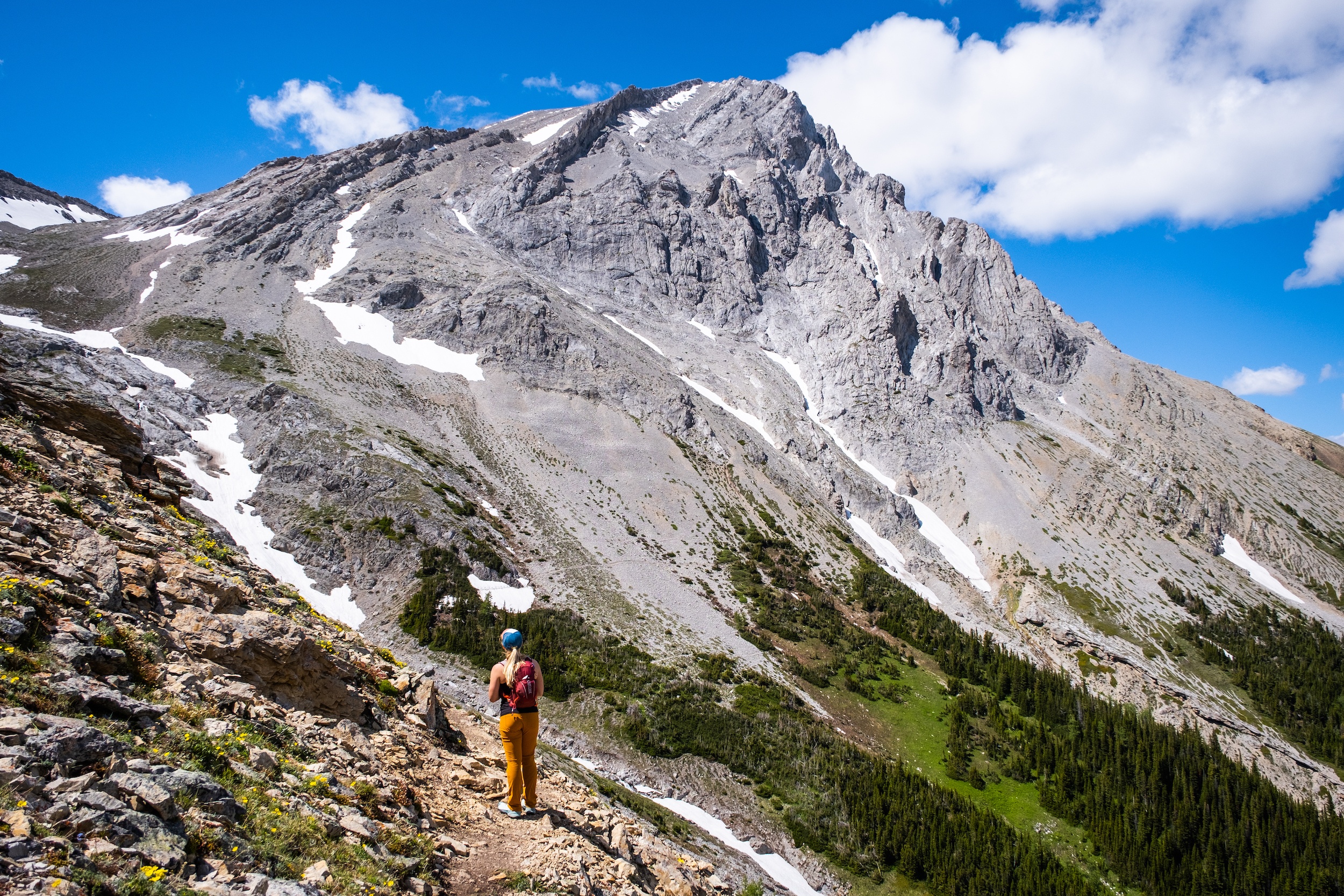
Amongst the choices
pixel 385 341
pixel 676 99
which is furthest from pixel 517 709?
pixel 676 99

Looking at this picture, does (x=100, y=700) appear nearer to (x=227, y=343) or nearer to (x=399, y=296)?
(x=227, y=343)

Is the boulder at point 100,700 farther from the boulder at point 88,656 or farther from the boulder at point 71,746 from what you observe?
the boulder at point 71,746

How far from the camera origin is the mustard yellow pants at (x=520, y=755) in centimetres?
847

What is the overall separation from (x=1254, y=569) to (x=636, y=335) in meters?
86.5

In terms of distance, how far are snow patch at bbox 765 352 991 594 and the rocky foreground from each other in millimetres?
70473

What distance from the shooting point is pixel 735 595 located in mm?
49562

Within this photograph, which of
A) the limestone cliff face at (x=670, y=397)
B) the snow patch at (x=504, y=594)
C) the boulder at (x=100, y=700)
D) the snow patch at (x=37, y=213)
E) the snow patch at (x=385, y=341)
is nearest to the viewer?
the boulder at (x=100, y=700)

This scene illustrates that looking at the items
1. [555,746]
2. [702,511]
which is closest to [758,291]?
[702,511]

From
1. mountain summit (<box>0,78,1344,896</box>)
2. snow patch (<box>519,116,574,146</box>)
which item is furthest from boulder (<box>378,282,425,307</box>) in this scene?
snow patch (<box>519,116,574,146</box>)

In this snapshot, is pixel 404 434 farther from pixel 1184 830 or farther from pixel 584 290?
pixel 1184 830

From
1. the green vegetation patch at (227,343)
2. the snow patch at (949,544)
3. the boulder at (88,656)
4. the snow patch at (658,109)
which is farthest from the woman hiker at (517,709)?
the snow patch at (658,109)

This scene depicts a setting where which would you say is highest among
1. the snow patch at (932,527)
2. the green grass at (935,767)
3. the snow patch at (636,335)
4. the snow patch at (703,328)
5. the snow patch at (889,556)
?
the snow patch at (703,328)

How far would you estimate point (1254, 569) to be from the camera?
73.8m

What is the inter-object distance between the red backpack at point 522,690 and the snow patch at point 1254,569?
9658cm
